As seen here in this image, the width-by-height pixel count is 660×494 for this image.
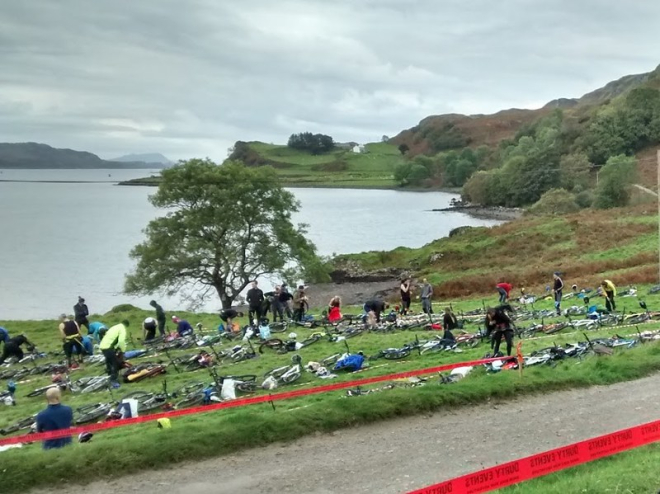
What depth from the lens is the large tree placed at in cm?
4791

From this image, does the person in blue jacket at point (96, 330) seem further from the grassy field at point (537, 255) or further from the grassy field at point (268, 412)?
the grassy field at point (537, 255)

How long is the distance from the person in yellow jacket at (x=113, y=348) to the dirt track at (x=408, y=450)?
1024 centimetres

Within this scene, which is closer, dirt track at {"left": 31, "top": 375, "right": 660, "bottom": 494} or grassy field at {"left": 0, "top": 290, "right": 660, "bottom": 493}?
dirt track at {"left": 31, "top": 375, "right": 660, "bottom": 494}

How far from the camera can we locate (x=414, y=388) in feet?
52.5

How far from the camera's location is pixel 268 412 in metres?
14.7

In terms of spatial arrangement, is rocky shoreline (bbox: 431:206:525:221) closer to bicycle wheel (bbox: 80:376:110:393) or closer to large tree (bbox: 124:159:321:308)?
Result: large tree (bbox: 124:159:321:308)

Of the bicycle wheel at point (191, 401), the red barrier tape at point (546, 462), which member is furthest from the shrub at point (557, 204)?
the red barrier tape at point (546, 462)

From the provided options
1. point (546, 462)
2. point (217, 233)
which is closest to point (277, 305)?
point (217, 233)

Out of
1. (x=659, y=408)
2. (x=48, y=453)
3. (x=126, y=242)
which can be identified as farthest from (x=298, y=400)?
(x=126, y=242)

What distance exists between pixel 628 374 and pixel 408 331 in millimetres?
10978

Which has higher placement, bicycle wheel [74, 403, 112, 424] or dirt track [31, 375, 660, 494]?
dirt track [31, 375, 660, 494]

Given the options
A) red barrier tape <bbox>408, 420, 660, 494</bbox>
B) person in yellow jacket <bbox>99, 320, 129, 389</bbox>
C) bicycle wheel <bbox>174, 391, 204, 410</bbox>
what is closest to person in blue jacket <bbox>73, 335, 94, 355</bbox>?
person in yellow jacket <bbox>99, 320, 129, 389</bbox>

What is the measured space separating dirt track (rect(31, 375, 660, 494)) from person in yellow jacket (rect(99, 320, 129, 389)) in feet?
33.6

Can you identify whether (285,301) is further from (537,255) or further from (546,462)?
(537,255)
